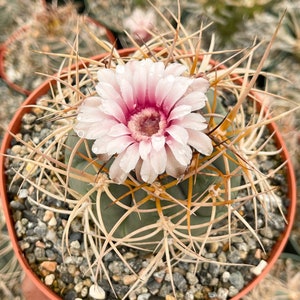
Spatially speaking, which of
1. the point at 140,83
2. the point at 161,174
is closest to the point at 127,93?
the point at 140,83

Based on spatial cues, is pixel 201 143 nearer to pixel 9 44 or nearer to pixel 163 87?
pixel 163 87

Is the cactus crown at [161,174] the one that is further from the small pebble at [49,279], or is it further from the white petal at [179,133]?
the small pebble at [49,279]

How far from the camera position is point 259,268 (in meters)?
0.88

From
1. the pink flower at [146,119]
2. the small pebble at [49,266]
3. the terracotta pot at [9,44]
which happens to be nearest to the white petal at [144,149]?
the pink flower at [146,119]

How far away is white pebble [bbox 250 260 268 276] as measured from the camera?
87 centimetres

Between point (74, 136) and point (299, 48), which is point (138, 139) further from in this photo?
point (299, 48)

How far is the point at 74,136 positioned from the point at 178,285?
0.35 metres

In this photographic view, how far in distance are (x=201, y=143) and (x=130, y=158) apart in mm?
85

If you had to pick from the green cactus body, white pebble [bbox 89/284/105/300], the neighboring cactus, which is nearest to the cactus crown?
the green cactus body

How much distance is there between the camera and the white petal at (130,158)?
51cm

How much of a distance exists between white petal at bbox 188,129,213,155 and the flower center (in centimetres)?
4

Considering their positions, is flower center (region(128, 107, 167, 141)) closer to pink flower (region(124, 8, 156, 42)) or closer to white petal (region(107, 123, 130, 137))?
white petal (region(107, 123, 130, 137))

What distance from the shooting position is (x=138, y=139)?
1.73ft

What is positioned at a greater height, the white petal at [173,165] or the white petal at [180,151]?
the white petal at [180,151]
